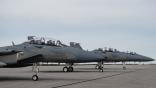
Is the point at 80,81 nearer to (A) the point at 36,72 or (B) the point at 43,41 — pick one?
(A) the point at 36,72

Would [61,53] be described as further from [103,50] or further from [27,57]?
[103,50]

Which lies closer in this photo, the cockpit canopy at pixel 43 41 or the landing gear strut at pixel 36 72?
the landing gear strut at pixel 36 72

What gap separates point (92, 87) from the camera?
35.2ft

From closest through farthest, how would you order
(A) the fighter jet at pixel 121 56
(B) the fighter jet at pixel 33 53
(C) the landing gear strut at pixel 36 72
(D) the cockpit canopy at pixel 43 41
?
(C) the landing gear strut at pixel 36 72
(B) the fighter jet at pixel 33 53
(D) the cockpit canopy at pixel 43 41
(A) the fighter jet at pixel 121 56

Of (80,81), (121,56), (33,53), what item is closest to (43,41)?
(33,53)

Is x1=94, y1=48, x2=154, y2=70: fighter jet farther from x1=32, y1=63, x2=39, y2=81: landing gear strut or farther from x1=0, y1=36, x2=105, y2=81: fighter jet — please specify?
x1=32, y1=63, x2=39, y2=81: landing gear strut

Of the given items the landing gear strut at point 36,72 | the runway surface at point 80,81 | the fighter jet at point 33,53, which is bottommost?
the runway surface at point 80,81

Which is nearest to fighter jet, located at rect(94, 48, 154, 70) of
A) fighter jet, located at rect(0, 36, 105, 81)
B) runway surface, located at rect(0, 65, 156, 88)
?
fighter jet, located at rect(0, 36, 105, 81)

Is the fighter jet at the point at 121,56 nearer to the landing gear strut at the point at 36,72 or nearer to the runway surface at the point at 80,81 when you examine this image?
the runway surface at the point at 80,81

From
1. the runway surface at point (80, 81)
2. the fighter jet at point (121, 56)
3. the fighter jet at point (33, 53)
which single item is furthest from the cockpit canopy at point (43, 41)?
the fighter jet at point (121, 56)

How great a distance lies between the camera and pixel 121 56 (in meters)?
35.5

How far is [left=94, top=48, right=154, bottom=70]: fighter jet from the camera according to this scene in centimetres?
3500

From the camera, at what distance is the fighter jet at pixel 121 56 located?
3500 centimetres

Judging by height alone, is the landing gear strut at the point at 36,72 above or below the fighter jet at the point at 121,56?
below
